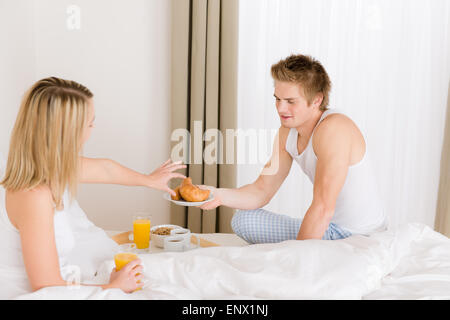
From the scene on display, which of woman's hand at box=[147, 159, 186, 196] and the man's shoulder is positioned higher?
the man's shoulder

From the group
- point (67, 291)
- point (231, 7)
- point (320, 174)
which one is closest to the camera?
point (67, 291)

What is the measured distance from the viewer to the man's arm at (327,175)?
170cm

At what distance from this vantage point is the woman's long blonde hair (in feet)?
3.88

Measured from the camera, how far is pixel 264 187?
218 centimetres

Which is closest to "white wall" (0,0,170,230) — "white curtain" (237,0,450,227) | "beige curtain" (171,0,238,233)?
"beige curtain" (171,0,238,233)

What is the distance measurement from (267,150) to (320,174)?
1.14 meters

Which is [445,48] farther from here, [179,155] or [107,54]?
[107,54]

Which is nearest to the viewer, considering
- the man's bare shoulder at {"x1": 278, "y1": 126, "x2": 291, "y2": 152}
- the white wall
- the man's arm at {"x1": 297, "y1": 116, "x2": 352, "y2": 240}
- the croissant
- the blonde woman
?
the blonde woman

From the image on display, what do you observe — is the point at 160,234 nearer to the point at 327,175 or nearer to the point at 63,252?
the point at 63,252

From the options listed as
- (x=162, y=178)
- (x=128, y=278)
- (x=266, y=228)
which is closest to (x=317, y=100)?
(x=266, y=228)

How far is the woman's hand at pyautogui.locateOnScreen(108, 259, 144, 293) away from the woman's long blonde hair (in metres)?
0.26

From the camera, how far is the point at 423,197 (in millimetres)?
2855

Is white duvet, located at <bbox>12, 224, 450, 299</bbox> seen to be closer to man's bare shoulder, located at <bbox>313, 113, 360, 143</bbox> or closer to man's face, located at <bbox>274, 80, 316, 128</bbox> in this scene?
man's bare shoulder, located at <bbox>313, 113, 360, 143</bbox>
